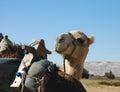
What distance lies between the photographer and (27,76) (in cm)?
512

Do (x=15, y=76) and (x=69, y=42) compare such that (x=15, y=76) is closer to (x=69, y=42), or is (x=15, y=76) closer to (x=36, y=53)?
(x=36, y=53)

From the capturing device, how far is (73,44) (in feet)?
18.0

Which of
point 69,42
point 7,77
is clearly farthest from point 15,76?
point 69,42

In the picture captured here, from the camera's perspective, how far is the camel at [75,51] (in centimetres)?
543

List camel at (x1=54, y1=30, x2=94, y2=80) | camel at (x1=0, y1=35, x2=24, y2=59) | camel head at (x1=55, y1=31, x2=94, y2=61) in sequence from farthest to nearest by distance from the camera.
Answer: camel at (x1=0, y1=35, x2=24, y2=59)
camel at (x1=54, y1=30, x2=94, y2=80)
camel head at (x1=55, y1=31, x2=94, y2=61)

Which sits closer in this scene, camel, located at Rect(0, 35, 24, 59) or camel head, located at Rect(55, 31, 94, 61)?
camel head, located at Rect(55, 31, 94, 61)

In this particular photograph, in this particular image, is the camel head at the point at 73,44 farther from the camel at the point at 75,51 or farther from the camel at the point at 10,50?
the camel at the point at 10,50

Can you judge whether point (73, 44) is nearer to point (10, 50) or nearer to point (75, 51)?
point (75, 51)

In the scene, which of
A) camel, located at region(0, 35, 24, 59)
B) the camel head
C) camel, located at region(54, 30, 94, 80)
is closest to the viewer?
the camel head

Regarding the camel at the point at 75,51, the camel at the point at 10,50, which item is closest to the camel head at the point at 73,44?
the camel at the point at 75,51

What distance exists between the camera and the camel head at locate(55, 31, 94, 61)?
5.26 meters

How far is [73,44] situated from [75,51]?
0.48 ft

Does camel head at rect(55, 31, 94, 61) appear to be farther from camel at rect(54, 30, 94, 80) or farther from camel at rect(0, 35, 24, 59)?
camel at rect(0, 35, 24, 59)

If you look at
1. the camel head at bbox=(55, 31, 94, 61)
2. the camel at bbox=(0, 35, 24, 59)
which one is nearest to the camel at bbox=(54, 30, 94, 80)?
the camel head at bbox=(55, 31, 94, 61)
